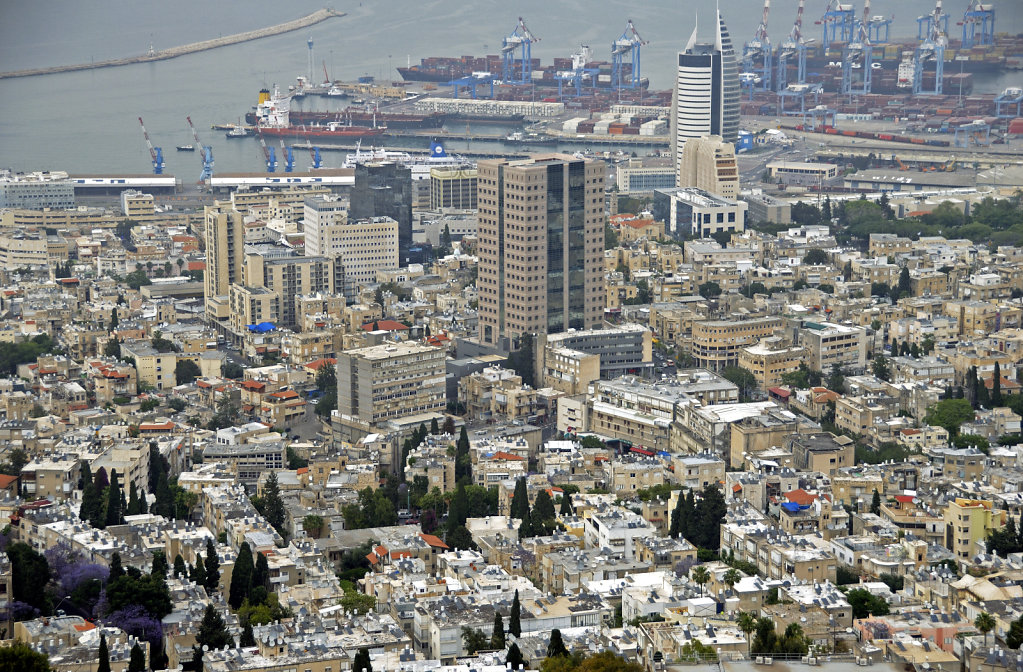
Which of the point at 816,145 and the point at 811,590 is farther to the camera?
the point at 816,145

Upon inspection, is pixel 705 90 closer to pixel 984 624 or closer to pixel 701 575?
pixel 701 575

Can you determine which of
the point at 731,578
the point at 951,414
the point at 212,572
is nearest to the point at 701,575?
the point at 731,578

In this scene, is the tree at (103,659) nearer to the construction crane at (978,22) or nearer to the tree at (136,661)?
the tree at (136,661)

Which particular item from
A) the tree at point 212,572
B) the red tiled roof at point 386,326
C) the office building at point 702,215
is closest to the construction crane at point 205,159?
the office building at point 702,215

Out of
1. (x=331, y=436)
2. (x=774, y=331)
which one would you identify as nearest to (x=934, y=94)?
(x=774, y=331)

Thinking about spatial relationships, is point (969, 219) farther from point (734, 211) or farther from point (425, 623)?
point (425, 623)

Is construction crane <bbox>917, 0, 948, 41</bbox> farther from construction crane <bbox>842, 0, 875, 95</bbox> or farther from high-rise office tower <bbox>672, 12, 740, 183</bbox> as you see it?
high-rise office tower <bbox>672, 12, 740, 183</bbox>
